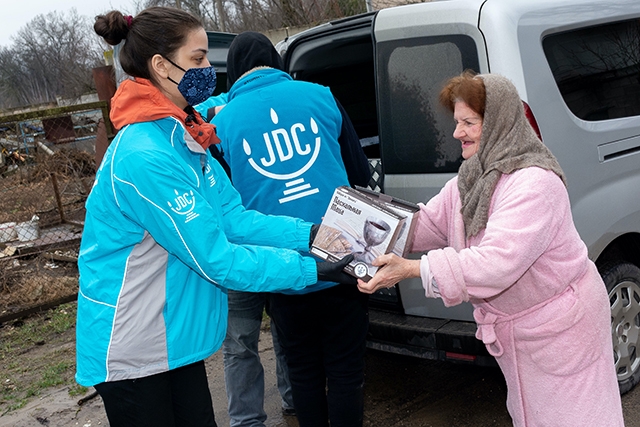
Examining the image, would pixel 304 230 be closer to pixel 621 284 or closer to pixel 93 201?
pixel 93 201

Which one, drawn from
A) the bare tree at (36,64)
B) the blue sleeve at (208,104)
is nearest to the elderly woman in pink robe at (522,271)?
the blue sleeve at (208,104)

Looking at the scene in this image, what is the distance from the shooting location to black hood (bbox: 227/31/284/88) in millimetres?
2992

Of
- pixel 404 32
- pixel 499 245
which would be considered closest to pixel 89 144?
pixel 404 32

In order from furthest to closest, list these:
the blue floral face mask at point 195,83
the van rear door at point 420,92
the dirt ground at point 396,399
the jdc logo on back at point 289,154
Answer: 1. the dirt ground at point 396,399
2. the van rear door at point 420,92
3. the jdc logo on back at point 289,154
4. the blue floral face mask at point 195,83

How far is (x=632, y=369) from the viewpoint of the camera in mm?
3695

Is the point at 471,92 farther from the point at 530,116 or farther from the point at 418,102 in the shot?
the point at 418,102

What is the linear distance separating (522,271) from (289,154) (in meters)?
1.16

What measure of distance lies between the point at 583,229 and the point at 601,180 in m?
0.29

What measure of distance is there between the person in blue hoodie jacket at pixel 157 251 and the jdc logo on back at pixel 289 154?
53 centimetres

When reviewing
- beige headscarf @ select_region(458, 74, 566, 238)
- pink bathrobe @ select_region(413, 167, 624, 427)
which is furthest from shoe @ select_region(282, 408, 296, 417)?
beige headscarf @ select_region(458, 74, 566, 238)

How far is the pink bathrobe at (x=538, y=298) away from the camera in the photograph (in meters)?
2.09

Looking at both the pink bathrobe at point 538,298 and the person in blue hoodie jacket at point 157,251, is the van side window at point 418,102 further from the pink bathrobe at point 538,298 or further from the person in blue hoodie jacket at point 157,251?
the person in blue hoodie jacket at point 157,251

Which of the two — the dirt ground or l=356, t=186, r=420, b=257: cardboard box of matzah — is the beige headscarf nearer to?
l=356, t=186, r=420, b=257: cardboard box of matzah

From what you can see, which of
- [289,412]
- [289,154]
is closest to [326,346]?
[289,154]
